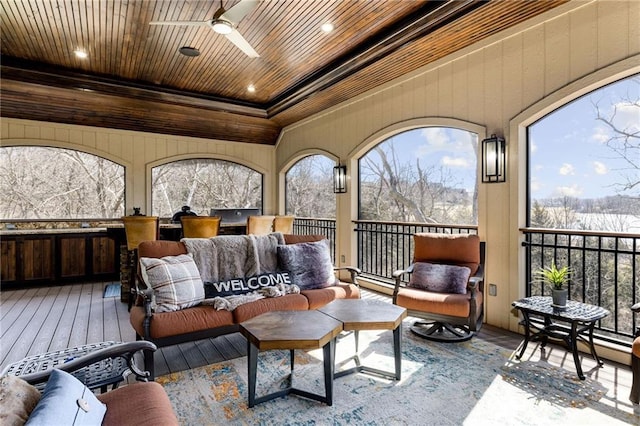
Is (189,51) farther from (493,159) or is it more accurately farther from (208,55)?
(493,159)

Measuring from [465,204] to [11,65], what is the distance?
7640 millimetres

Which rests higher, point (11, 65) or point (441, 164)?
point (11, 65)

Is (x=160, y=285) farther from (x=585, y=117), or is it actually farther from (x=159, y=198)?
(x=159, y=198)

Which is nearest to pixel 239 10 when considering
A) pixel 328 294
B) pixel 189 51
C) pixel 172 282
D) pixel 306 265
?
pixel 189 51

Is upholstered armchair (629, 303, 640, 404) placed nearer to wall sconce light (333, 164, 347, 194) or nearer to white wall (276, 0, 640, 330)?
white wall (276, 0, 640, 330)

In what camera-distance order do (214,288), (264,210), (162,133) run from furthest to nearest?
(264,210) < (162,133) < (214,288)

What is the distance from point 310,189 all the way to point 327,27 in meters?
5.12

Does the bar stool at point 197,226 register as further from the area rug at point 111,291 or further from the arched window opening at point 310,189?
the arched window opening at point 310,189

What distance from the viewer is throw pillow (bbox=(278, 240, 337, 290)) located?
151 inches

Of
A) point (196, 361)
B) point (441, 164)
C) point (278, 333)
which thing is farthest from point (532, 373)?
point (441, 164)

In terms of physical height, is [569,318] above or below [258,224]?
below

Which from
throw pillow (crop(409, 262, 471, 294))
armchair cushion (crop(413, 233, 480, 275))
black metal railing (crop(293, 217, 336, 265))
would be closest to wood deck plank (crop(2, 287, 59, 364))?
throw pillow (crop(409, 262, 471, 294))

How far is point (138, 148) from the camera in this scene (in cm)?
718

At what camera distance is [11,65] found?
494 cm
